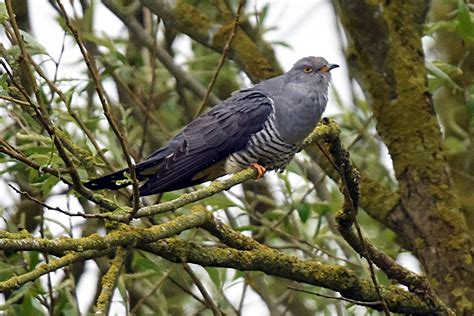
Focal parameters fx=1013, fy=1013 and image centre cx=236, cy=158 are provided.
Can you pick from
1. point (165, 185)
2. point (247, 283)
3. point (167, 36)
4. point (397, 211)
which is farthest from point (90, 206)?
point (167, 36)

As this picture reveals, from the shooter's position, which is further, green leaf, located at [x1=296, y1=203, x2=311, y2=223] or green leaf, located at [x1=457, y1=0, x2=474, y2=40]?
green leaf, located at [x1=296, y1=203, x2=311, y2=223]

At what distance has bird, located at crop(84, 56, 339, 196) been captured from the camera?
13.9 ft

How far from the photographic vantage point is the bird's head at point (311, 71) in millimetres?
4598

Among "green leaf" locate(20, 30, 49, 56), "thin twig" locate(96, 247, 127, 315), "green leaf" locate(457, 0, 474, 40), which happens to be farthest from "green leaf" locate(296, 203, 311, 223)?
"thin twig" locate(96, 247, 127, 315)

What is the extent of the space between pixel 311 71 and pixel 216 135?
578 millimetres

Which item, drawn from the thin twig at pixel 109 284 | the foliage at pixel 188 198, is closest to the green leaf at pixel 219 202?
the foliage at pixel 188 198

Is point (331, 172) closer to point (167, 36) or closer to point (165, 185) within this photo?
point (165, 185)

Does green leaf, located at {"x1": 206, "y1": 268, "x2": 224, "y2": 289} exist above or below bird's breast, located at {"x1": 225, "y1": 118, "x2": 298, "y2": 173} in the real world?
below

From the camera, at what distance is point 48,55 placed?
4145mm

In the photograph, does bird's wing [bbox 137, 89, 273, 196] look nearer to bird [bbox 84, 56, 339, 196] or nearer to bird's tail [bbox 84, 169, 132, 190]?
bird [bbox 84, 56, 339, 196]

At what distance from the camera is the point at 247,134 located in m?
4.39

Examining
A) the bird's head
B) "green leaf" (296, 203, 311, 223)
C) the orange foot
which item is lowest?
"green leaf" (296, 203, 311, 223)

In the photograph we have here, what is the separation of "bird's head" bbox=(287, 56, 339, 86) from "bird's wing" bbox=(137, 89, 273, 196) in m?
0.19

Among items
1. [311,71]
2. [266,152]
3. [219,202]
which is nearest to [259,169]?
[266,152]
